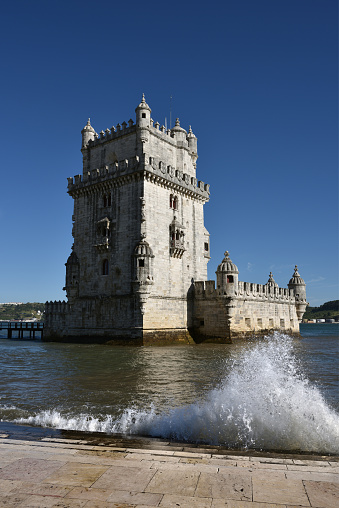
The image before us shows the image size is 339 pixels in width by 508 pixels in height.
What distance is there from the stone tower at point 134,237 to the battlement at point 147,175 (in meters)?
0.09

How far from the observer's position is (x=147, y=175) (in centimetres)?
3212

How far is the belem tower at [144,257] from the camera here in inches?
1238

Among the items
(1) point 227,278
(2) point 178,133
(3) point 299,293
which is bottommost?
(3) point 299,293

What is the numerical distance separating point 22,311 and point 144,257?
16438 centimetres

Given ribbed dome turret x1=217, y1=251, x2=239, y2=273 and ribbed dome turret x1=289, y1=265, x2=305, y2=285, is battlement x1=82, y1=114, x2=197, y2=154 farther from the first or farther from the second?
ribbed dome turret x1=289, y1=265, x2=305, y2=285

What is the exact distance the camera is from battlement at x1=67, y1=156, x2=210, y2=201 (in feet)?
106

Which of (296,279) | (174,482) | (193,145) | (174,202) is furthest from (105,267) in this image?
(174,482)

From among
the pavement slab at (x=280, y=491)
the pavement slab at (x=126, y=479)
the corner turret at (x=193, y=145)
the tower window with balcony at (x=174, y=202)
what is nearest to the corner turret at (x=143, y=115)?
the tower window with balcony at (x=174, y=202)

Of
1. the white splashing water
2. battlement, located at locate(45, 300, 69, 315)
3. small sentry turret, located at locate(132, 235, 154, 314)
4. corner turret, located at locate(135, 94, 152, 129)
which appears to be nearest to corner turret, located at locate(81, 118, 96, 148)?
corner turret, located at locate(135, 94, 152, 129)

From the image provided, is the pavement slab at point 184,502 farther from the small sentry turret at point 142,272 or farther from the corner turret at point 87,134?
the corner turret at point 87,134

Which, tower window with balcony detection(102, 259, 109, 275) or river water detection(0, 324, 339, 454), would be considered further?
tower window with balcony detection(102, 259, 109, 275)

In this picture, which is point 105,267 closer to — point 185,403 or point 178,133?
point 178,133

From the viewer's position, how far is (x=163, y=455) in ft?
19.2

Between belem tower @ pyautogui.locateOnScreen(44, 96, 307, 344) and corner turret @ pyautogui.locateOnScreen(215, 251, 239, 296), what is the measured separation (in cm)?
8
